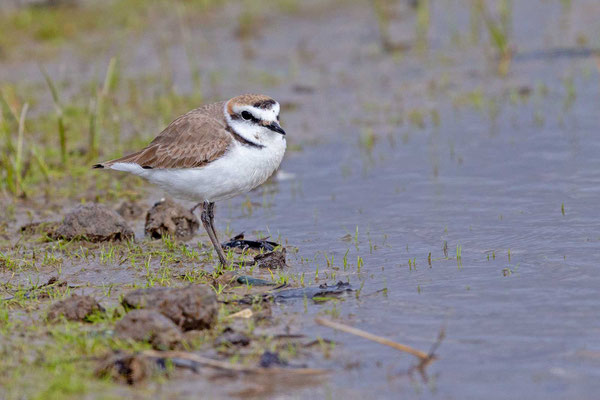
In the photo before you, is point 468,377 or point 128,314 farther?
point 128,314

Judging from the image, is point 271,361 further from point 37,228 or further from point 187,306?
point 37,228

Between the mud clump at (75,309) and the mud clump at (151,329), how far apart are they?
511mm

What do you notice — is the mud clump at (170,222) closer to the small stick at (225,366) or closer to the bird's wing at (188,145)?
the bird's wing at (188,145)

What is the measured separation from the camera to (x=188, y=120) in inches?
311

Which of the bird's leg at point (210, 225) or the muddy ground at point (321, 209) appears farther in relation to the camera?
the bird's leg at point (210, 225)

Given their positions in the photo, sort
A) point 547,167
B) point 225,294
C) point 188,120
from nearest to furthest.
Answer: point 225,294 → point 188,120 → point 547,167

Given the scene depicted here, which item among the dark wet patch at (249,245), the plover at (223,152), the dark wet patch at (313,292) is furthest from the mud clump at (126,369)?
the dark wet patch at (249,245)

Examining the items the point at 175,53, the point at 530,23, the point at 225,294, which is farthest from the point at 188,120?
the point at 530,23

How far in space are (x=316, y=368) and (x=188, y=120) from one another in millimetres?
3216

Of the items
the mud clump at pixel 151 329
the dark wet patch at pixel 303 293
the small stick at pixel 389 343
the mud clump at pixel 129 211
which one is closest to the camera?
the small stick at pixel 389 343

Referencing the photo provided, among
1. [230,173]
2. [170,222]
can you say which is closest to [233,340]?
[230,173]

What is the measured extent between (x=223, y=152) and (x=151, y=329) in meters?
2.15

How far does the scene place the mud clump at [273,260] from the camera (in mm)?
7469

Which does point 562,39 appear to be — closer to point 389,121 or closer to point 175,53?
point 389,121
